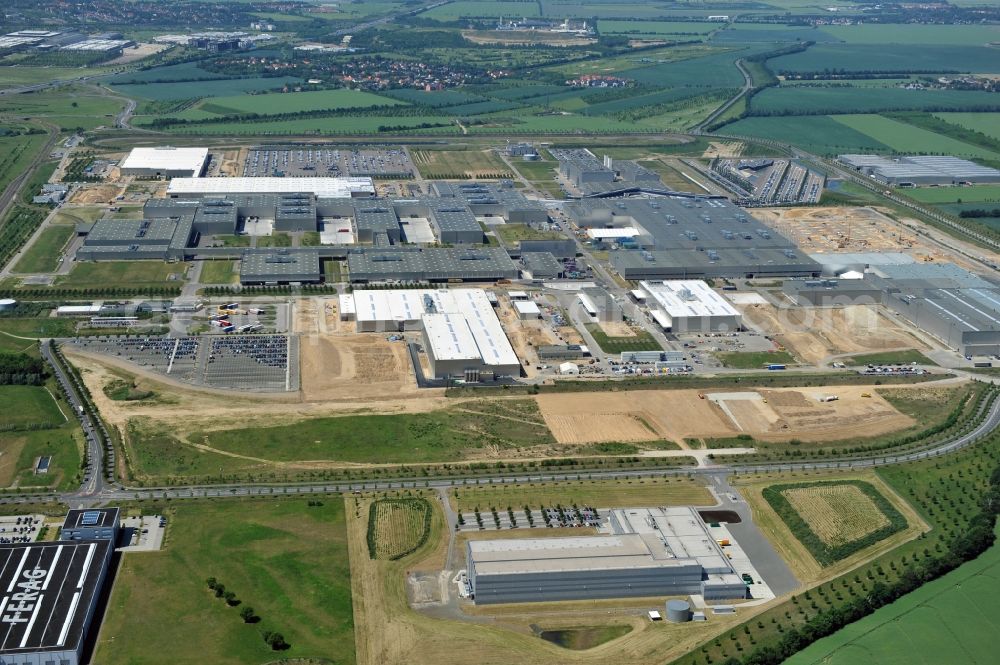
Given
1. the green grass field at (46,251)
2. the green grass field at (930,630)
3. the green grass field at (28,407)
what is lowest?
the green grass field at (46,251)

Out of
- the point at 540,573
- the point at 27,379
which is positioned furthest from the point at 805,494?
the point at 27,379

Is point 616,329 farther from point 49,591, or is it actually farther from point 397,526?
point 49,591

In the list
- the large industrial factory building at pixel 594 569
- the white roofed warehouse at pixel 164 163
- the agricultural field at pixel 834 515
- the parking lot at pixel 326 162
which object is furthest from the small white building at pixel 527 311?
the white roofed warehouse at pixel 164 163

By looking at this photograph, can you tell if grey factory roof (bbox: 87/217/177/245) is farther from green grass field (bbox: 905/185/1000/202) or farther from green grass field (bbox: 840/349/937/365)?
green grass field (bbox: 905/185/1000/202)

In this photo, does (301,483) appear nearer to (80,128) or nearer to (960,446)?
(960,446)

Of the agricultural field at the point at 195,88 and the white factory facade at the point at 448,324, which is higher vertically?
the white factory facade at the point at 448,324

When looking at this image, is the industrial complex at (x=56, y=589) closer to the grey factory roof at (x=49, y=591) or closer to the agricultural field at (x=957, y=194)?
the grey factory roof at (x=49, y=591)

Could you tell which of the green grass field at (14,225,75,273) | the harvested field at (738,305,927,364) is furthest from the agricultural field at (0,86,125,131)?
the harvested field at (738,305,927,364)

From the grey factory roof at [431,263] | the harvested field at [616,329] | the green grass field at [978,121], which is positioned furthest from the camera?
the green grass field at [978,121]
